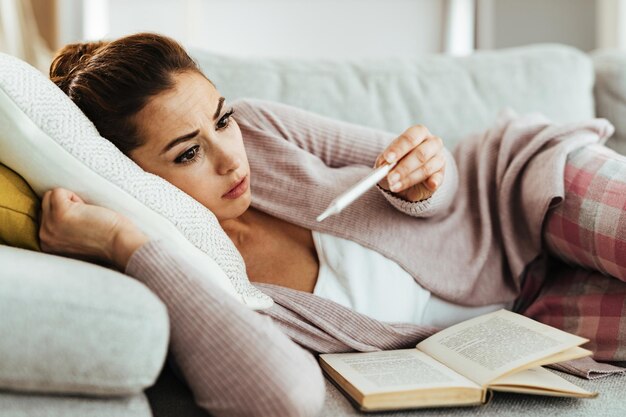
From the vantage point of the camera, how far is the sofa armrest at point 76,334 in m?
0.76

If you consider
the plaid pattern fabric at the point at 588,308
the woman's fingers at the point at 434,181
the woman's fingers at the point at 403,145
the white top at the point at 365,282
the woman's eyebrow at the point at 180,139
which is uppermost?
the woman's eyebrow at the point at 180,139

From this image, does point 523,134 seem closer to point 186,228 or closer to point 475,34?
point 186,228

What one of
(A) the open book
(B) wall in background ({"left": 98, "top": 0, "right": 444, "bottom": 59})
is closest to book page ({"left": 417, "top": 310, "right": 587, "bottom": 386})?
(A) the open book

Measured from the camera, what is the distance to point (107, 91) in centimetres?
113

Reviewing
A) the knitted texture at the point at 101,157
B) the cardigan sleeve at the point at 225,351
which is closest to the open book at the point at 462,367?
the cardigan sleeve at the point at 225,351

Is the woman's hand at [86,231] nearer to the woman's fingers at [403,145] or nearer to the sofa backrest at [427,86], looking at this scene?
the woman's fingers at [403,145]

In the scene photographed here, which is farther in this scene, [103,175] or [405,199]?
[405,199]

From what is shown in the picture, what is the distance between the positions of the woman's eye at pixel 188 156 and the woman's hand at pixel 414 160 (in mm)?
308

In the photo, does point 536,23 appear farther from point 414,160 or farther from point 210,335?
point 210,335

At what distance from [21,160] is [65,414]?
1.28ft

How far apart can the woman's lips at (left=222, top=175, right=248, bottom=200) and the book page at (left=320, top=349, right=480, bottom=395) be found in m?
0.32

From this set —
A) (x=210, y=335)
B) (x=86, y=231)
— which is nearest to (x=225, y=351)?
(x=210, y=335)

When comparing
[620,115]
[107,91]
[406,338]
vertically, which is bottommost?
[406,338]

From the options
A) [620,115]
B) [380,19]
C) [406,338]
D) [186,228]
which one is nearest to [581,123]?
[620,115]
